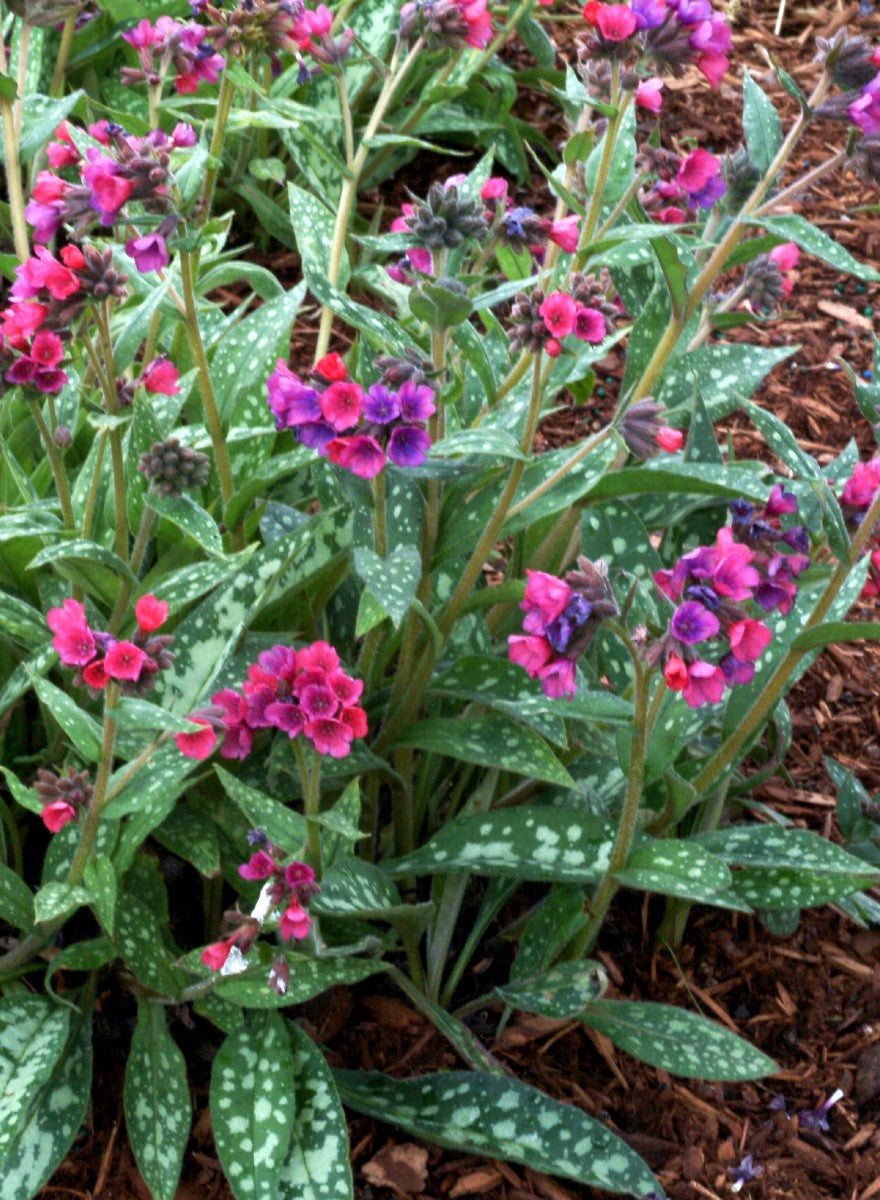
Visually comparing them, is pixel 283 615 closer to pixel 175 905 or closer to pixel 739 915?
pixel 175 905

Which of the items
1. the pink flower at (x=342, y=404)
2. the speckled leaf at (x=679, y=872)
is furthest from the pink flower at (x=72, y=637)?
the speckled leaf at (x=679, y=872)

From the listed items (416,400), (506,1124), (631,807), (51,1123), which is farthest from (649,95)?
(51,1123)

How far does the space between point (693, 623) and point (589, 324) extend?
0.39 meters

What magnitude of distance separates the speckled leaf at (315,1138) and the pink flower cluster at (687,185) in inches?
48.8

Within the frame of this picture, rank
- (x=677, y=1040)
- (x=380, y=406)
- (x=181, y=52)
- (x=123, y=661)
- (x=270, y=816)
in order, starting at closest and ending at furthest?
(x=123, y=661), (x=380, y=406), (x=270, y=816), (x=677, y=1040), (x=181, y=52)

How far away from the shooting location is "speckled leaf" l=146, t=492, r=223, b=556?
1.75 metres

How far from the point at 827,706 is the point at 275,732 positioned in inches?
45.2

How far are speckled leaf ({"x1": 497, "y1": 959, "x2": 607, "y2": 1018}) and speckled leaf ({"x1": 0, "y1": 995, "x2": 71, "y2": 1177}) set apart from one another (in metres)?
0.59

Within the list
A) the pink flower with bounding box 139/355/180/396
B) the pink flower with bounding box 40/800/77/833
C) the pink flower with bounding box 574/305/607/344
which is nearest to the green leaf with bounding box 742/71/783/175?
the pink flower with bounding box 574/305/607/344

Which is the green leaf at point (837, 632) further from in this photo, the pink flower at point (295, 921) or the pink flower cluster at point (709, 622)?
the pink flower at point (295, 921)

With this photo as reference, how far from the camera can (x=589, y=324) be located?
166 cm

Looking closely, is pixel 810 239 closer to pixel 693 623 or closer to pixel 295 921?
pixel 693 623

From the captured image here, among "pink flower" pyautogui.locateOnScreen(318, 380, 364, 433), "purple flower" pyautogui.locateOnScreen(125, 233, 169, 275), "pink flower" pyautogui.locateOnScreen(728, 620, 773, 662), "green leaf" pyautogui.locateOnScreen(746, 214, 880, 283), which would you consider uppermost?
"green leaf" pyautogui.locateOnScreen(746, 214, 880, 283)

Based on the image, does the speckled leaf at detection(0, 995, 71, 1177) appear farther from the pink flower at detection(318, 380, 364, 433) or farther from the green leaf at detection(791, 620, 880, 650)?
the green leaf at detection(791, 620, 880, 650)
